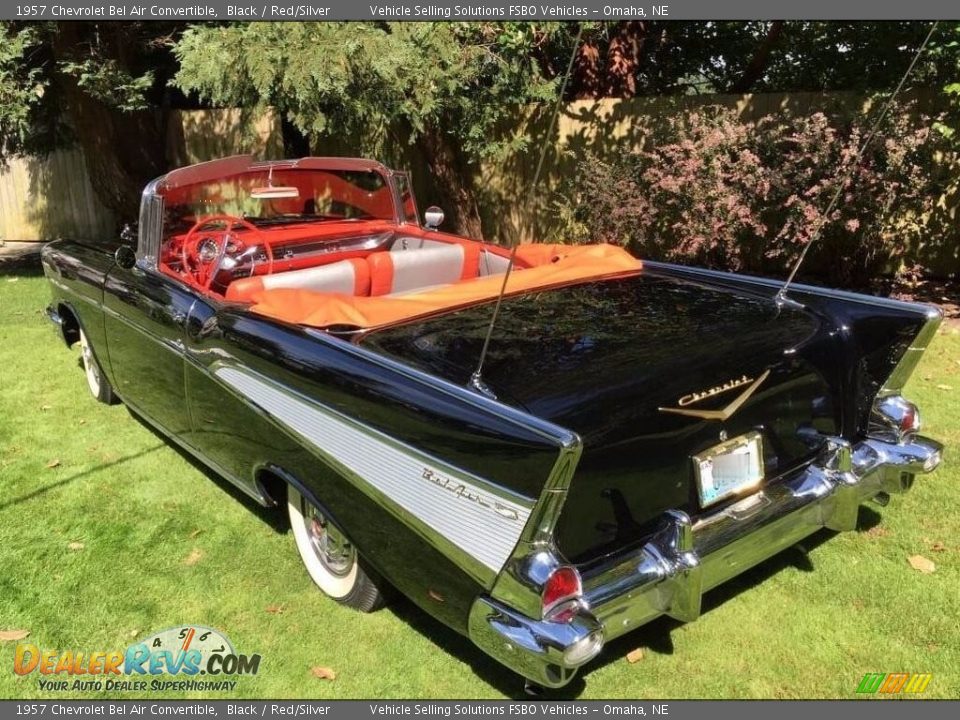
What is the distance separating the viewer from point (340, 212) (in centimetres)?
485

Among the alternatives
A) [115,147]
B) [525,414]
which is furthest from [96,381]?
[115,147]

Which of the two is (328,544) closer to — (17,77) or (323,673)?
(323,673)

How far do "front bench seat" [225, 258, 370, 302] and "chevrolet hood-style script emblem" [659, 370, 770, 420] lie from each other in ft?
5.99

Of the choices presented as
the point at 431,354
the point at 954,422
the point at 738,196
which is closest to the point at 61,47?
the point at 738,196

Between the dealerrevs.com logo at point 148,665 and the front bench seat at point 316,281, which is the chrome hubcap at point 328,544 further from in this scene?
the front bench seat at point 316,281

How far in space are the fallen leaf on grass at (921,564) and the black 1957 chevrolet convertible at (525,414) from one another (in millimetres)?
281

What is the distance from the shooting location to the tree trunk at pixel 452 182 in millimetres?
9188

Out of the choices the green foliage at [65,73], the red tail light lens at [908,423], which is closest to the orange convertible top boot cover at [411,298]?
the red tail light lens at [908,423]

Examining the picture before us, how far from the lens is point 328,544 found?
10.2ft

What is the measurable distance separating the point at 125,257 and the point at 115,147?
6362 millimetres

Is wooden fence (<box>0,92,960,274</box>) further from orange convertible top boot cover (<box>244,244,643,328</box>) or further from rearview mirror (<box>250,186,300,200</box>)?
orange convertible top boot cover (<box>244,244,643,328</box>)

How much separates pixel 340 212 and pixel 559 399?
298cm

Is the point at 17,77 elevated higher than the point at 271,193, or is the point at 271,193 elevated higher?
the point at 17,77

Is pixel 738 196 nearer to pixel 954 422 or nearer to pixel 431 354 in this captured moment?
pixel 954 422
